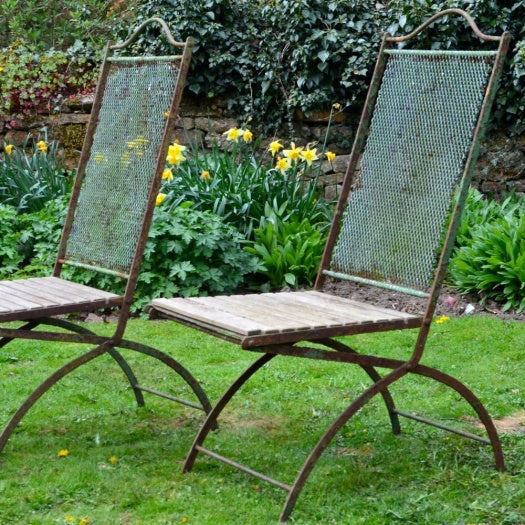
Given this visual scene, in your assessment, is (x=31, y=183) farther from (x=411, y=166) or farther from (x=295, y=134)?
(x=411, y=166)

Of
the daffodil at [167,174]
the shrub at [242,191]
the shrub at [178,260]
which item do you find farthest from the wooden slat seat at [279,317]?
the shrub at [242,191]

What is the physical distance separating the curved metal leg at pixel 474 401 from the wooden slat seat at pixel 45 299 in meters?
1.20

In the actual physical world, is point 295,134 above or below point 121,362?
above

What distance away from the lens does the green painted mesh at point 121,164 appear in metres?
3.95

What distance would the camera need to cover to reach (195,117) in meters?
8.58

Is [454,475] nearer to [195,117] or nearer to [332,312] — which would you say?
[332,312]

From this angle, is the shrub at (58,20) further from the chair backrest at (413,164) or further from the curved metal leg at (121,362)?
the chair backrest at (413,164)

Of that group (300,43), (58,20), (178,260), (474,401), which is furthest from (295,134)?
(474,401)

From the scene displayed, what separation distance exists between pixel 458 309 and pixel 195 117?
344cm

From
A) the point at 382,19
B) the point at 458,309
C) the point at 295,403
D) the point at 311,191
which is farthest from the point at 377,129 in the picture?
the point at 382,19

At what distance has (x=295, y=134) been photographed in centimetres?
831

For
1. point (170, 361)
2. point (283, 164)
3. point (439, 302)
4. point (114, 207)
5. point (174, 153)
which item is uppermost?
point (283, 164)

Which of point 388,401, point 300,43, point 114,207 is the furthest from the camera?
point 300,43

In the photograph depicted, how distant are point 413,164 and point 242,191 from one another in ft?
10.6
